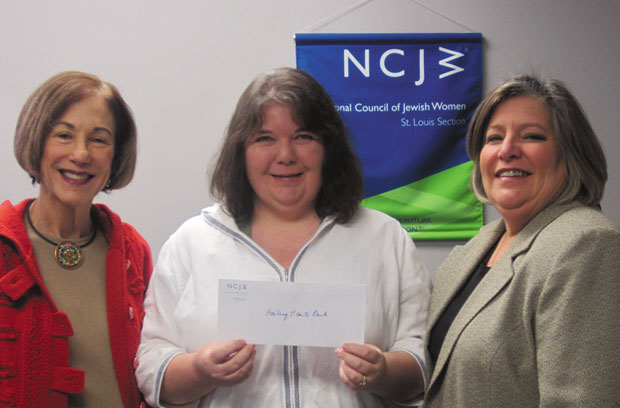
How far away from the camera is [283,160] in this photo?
148 cm

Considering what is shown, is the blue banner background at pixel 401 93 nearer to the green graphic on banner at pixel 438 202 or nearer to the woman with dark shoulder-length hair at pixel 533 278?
the green graphic on banner at pixel 438 202

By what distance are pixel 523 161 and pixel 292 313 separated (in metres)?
0.70

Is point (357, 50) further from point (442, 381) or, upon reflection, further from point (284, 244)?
point (442, 381)

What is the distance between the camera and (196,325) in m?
1.42

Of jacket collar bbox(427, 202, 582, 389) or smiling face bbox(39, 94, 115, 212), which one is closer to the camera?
jacket collar bbox(427, 202, 582, 389)

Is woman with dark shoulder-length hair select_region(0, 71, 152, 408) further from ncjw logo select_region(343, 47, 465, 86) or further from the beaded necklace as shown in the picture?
ncjw logo select_region(343, 47, 465, 86)

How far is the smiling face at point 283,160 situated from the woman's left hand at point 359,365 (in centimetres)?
46

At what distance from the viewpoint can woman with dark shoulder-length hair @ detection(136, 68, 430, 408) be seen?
137 centimetres

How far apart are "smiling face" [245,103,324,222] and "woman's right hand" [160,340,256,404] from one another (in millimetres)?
443

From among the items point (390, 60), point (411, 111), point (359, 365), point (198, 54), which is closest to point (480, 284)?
point (359, 365)

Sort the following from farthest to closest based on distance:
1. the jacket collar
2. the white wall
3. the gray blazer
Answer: the white wall < the jacket collar < the gray blazer

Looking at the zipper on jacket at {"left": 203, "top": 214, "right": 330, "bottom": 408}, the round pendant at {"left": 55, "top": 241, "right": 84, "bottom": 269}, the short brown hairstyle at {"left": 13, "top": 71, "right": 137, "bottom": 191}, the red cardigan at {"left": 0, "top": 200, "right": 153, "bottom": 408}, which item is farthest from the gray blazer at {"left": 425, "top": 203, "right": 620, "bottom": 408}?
the short brown hairstyle at {"left": 13, "top": 71, "right": 137, "bottom": 191}

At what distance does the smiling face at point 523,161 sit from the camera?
1.33 metres

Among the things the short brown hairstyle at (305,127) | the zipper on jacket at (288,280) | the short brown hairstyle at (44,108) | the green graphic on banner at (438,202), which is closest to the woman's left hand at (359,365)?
the zipper on jacket at (288,280)
